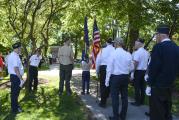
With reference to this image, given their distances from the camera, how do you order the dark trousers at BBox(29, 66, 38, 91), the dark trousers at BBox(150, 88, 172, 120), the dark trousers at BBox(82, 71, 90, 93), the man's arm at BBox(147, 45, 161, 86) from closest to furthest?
the man's arm at BBox(147, 45, 161, 86) < the dark trousers at BBox(150, 88, 172, 120) < the dark trousers at BBox(82, 71, 90, 93) < the dark trousers at BBox(29, 66, 38, 91)

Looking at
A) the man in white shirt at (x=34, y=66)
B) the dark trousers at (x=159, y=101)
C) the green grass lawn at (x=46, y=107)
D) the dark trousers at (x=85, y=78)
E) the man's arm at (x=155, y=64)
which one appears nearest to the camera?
the man's arm at (x=155, y=64)

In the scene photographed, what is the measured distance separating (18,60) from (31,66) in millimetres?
6232

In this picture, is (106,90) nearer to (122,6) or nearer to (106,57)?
(106,57)

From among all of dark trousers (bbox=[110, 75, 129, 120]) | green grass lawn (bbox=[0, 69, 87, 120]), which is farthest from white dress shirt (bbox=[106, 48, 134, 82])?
green grass lawn (bbox=[0, 69, 87, 120])

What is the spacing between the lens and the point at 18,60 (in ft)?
41.3

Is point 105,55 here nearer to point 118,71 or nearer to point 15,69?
point 118,71

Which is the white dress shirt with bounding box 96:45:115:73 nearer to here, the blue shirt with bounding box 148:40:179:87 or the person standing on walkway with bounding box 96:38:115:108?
the person standing on walkway with bounding box 96:38:115:108

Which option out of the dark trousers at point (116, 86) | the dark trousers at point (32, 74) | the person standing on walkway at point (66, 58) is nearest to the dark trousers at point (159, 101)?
the dark trousers at point (116, 86)

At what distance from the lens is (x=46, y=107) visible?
1452 centimetres

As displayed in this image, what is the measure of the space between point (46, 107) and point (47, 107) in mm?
48

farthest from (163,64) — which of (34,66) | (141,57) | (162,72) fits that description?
(34,66)

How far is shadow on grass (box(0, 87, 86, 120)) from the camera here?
1254 centimetres

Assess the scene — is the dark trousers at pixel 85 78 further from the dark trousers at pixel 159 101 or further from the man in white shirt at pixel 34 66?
the dark trousers at pixel 159 101

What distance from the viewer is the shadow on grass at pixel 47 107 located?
12537mm
